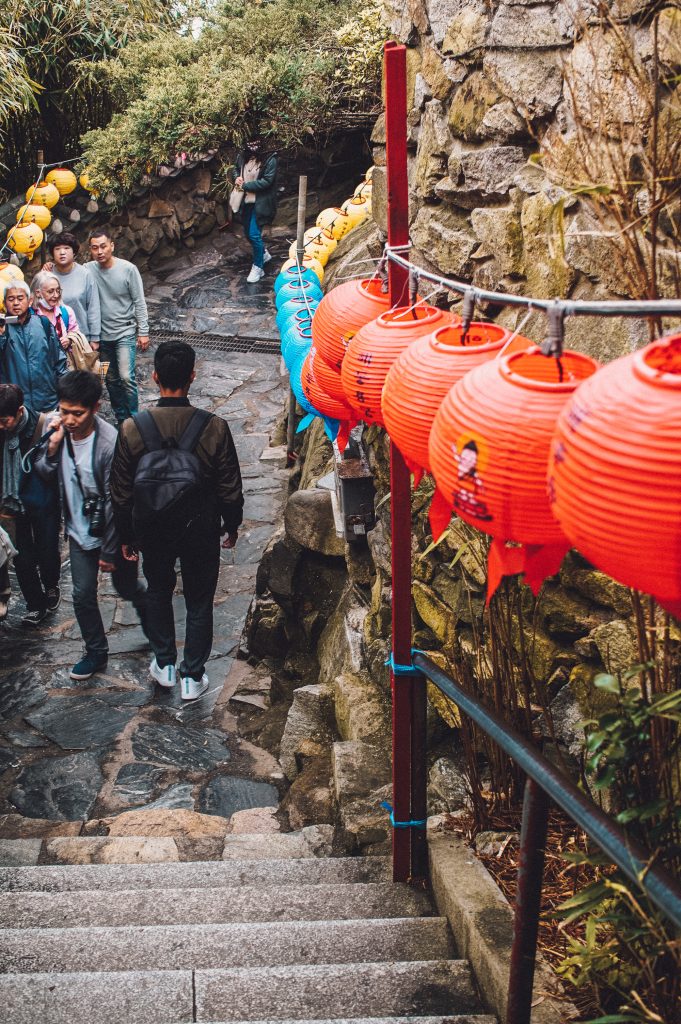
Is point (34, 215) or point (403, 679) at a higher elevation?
point (34, 215)

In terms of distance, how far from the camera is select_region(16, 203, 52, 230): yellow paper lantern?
11891 mm

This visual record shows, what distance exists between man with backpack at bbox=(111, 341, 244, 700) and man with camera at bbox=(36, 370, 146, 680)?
192 mm

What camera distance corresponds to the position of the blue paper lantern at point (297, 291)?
7.35m

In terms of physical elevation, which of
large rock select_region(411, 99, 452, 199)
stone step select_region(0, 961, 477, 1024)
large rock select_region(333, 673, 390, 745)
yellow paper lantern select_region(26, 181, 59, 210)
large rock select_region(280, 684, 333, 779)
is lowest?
large rock select_region(280, 684, 333, 779)

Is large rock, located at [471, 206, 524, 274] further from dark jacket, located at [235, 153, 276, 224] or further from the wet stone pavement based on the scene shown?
dark jacket, located at [235, 153, 276, 224]

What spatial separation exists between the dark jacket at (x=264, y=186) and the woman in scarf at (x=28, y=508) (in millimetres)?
7001

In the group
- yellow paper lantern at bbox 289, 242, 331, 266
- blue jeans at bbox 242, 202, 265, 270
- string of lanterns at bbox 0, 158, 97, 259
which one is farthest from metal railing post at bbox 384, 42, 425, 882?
blue jeans at bbox 242, 202, 265, 270

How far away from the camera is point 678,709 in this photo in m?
2.38

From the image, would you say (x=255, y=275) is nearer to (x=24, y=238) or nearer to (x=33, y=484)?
(x=24, y=238)

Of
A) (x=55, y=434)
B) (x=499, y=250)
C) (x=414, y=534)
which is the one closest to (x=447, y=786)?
(x=414, y=534)

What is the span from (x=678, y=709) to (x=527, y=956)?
0.73m

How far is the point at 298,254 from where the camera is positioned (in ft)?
26.0

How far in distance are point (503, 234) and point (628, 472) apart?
254cm

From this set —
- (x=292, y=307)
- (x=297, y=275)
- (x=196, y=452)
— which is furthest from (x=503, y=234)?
(x=297, y=275)
